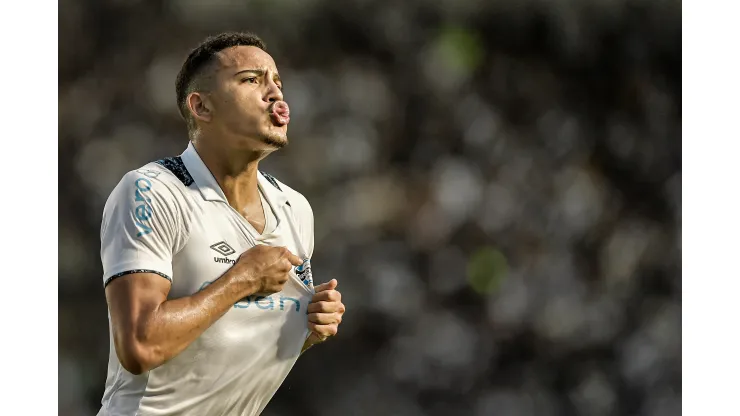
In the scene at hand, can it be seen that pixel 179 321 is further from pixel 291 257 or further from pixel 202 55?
pixel 202 55

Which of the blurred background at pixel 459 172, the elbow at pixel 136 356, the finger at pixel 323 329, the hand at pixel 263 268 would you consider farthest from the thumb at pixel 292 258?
the blurred background at pixel 459 172

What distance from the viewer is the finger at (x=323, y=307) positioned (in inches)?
48.3

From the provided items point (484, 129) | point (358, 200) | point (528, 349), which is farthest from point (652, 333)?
point (358, 200)

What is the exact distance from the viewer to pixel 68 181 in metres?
2.43

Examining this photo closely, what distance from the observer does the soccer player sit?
1.07 metres

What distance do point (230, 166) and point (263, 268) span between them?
18 cm

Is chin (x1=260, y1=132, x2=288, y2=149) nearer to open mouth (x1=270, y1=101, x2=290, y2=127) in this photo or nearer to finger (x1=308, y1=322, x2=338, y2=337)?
open mouth (x1=270, y1=101, x2=290, y2=127)

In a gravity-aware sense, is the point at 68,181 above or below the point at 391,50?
below

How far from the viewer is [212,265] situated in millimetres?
1146

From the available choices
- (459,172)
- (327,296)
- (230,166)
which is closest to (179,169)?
(230,166)

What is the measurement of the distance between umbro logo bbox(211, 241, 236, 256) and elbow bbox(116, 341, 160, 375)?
171 millimetres

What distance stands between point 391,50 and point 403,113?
217mm

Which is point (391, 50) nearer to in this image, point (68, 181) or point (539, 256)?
point (539, 256)

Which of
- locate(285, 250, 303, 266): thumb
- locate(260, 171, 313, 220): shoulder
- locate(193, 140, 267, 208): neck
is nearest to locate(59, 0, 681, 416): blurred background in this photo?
locate(260, 171, 313, 220): shoulder
